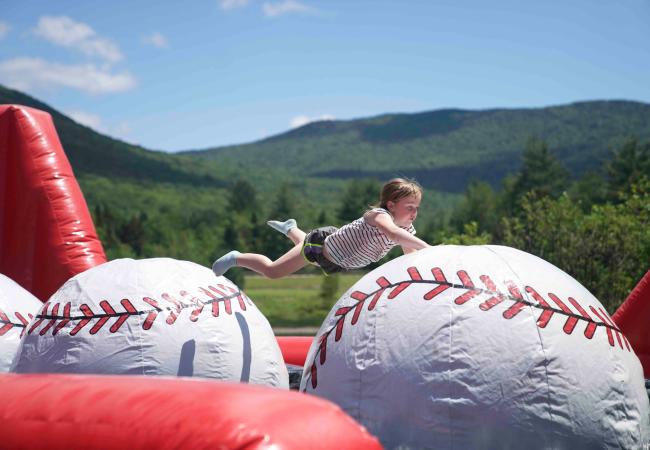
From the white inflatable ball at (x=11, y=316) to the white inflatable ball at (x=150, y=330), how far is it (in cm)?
72

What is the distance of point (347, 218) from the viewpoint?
190 feet

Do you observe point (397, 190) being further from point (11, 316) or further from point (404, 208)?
point (11, 316)

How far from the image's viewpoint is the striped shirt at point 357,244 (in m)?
5.73

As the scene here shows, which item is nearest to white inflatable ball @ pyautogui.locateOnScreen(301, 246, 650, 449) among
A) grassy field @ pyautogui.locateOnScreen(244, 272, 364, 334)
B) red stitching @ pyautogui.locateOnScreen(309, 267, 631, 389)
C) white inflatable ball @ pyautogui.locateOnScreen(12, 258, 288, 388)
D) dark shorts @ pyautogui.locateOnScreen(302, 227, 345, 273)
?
red stitching @ pyautogui.locateOnScreen(309, 267, 631, 389)

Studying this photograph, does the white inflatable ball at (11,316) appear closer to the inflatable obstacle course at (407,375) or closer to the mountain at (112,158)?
the inflatable obstacle course at (407,375)

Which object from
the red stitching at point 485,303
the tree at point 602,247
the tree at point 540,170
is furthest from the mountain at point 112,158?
the red stitching at point 485,303

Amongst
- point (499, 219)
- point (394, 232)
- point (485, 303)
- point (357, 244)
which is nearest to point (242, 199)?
point (499, 219)

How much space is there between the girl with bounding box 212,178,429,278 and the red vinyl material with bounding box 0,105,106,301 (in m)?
2.88

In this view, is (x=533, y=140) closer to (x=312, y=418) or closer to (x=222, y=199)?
(x=222, y=199)

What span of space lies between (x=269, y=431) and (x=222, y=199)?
281ft

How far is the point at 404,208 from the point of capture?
558cm

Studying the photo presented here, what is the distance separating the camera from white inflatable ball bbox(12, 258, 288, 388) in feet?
16.3

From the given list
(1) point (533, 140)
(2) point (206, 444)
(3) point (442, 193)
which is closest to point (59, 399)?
(2) point (206, 444)

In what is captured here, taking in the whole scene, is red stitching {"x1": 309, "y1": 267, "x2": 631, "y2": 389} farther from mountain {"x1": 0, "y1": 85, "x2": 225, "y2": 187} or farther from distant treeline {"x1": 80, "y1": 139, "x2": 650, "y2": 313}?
mountain {"x1": 0, "y1": 85, "x2": 225, "y2": 187}
